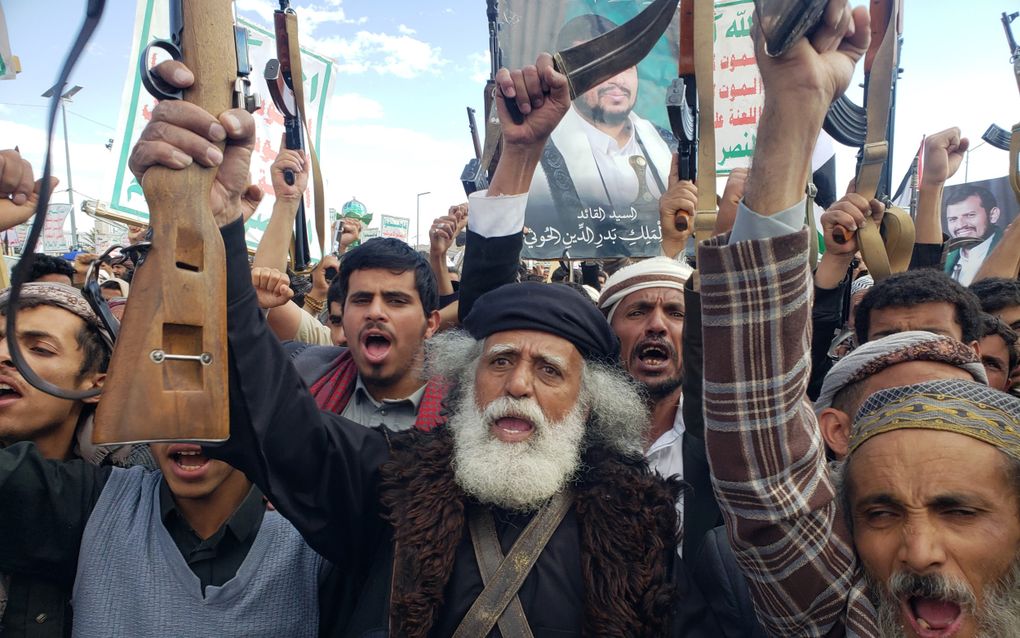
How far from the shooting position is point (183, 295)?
134 cm

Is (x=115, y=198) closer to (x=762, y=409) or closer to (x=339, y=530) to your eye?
(x=339, y=530)

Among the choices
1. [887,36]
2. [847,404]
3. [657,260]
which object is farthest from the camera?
[657,260]

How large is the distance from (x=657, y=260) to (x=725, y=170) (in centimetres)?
196

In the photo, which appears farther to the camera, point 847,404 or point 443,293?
point 443,293

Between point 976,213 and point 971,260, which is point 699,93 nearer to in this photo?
point 971,260

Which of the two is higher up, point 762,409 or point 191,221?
point 191,221

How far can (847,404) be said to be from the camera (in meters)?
2.09

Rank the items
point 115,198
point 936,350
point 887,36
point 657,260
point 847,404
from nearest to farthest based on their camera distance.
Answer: point 936,350
point 847,404
point 887,36
point 657,260
point 115,198

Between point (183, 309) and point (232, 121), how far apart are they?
1.35ft

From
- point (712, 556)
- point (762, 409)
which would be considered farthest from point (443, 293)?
point (762, 409)

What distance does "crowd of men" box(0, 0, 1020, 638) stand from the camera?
1376 millimetres

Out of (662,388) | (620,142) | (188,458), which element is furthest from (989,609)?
(620,142)

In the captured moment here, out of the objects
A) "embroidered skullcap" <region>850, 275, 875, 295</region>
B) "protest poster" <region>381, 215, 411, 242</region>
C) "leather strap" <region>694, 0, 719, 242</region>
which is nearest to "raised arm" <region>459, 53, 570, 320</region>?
"leather strap" <region>694, 0, 719, 242</region>

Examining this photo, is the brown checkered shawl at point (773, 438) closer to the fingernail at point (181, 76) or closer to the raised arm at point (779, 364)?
the raised arm at point (779, 364)
